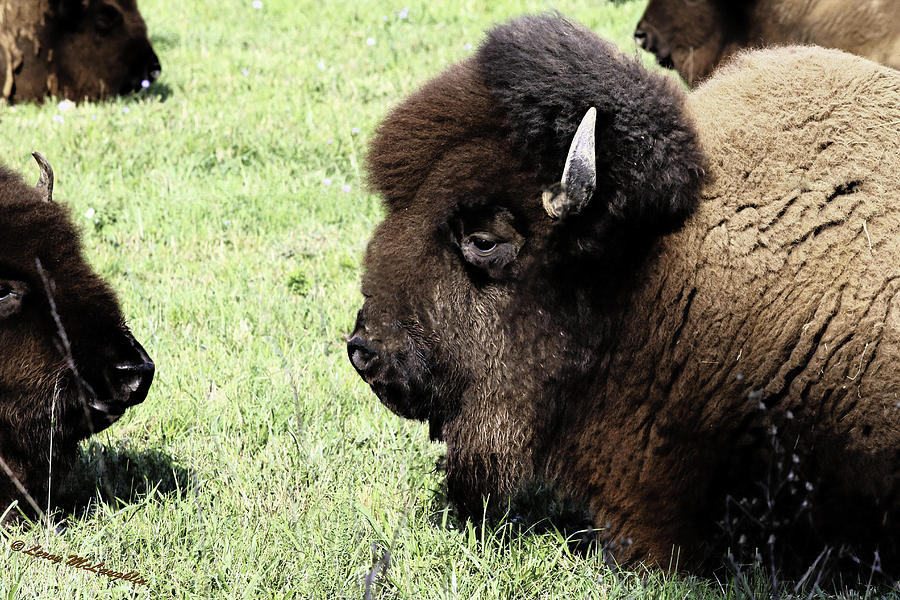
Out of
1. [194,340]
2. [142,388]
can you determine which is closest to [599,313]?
[142,388]

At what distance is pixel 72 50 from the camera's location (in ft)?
29.3

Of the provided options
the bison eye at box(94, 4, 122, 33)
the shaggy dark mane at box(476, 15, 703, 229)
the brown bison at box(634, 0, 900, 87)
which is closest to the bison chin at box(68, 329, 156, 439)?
the shaggy dark mane at box(476, 15, 703, 229)

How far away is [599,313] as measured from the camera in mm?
3205

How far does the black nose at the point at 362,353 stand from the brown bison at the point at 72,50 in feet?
20.9

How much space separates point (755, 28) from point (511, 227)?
4.46 meters

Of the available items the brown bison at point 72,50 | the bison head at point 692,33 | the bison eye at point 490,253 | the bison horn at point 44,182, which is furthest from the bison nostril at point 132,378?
the brown bison at point 72,50

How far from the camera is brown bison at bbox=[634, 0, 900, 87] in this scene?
18.8ft

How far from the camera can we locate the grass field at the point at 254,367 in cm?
330

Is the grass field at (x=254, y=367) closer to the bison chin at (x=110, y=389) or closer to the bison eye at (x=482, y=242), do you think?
the bison chin at (x=110, y=389)

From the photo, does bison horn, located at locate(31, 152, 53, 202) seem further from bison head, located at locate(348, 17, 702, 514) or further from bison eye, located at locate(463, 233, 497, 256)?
bison eye, located at locate(463, 233, 497, 256)

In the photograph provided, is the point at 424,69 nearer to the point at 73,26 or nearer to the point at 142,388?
the point at 73,26

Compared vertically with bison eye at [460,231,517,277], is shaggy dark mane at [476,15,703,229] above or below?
above

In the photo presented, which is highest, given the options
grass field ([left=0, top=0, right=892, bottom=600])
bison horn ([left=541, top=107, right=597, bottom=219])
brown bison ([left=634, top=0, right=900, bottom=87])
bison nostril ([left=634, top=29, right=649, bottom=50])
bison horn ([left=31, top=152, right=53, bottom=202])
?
brown bison ([left=634, top=0, right=900, bottom=87])

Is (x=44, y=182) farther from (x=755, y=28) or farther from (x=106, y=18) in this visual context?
(x=106, y=18)
